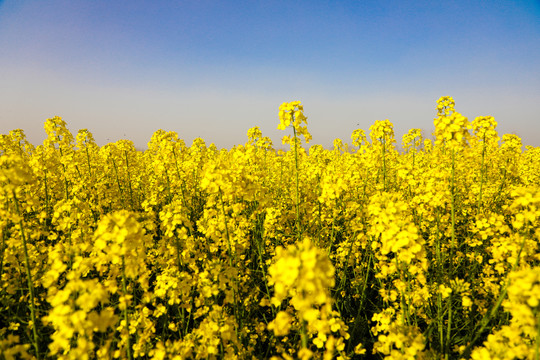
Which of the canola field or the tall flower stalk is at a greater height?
the tall flower stalk

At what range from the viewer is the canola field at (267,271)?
6.44 feet

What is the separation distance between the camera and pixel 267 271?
445cm

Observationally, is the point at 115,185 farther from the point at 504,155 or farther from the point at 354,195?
the point at 504,155

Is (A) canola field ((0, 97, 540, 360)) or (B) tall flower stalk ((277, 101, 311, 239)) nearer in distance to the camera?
(A) canola field ((0, 97, 540, 360))

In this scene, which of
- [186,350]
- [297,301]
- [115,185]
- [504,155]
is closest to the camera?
[297,301]

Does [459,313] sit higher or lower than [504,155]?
lower

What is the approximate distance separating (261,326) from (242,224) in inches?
66.7

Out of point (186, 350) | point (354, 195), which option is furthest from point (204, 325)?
point (354, 195)

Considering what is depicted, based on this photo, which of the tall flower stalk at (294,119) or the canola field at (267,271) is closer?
the canola field at (267,271)

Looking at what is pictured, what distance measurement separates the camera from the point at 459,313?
4.03m

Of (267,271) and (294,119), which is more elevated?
(294,119)

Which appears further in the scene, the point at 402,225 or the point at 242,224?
the point at 242,224

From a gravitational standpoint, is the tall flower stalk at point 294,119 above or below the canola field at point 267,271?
above

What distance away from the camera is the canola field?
196cm
